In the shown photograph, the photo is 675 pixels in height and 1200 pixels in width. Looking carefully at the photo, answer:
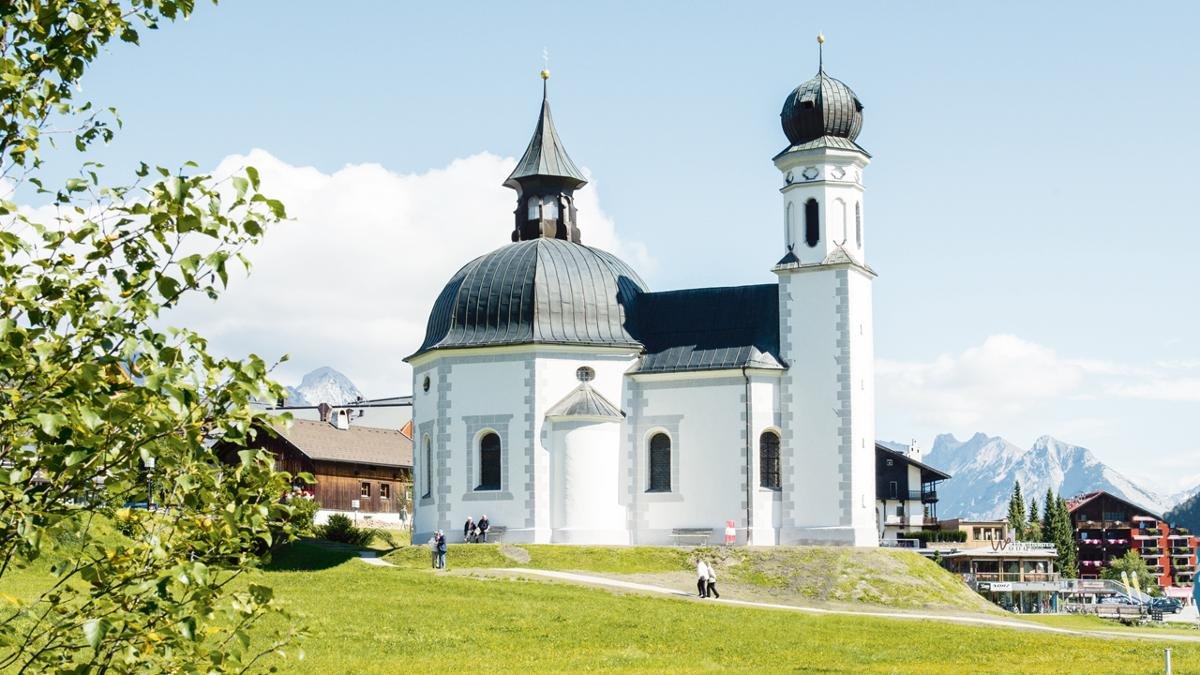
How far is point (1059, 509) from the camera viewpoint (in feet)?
392

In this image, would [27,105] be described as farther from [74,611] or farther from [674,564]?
[674,564]

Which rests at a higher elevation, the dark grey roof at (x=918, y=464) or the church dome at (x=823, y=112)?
the church dome at (x=823, y=112)

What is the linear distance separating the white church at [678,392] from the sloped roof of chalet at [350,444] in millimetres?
18668

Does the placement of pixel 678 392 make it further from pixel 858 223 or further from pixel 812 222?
pixel 858 223

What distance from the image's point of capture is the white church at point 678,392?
5009cm

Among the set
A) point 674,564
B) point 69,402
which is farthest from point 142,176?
point 674,564

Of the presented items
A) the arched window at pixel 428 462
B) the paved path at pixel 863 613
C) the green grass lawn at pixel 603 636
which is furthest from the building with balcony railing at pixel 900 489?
the green grass lawn at pixel 603 636

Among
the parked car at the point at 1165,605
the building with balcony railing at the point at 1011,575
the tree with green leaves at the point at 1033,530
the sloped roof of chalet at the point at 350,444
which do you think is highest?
the sloped roof of chalet at the point at 350,444

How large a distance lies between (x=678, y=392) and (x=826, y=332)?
5.69 metres

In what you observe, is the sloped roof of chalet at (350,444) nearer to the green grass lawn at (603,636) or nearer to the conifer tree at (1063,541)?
the green grass lawn at (603,636)

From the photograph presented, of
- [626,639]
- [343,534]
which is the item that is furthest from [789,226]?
[626,639]

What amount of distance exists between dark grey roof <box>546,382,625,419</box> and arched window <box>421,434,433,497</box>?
5.27 m

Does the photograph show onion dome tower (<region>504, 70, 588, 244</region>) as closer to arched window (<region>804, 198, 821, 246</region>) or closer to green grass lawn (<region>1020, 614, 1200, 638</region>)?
arched window (<region>804, 198, 821, 246</region>)

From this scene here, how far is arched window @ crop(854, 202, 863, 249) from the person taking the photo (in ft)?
169
